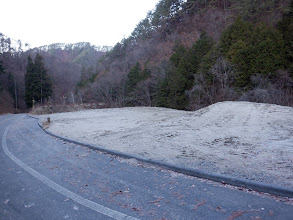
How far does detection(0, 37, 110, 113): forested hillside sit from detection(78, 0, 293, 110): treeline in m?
12.5

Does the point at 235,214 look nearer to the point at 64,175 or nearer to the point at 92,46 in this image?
the point at 64,175

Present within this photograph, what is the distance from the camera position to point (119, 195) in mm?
3510

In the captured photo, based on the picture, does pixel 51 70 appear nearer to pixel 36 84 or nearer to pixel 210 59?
pixel 36 84

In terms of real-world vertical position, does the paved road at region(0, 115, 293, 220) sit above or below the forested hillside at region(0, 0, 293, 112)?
below

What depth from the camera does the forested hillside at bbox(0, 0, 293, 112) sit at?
23.2 m

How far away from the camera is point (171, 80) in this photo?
105 feet

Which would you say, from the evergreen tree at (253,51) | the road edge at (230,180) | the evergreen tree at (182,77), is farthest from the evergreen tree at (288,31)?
the road edge at (230,180)

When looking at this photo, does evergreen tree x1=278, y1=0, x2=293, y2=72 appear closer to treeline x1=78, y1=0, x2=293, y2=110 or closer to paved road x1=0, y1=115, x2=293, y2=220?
treeline x1=78, y1=0, x2=293, y2=110

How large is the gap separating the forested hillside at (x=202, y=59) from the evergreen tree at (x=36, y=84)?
6607 mm

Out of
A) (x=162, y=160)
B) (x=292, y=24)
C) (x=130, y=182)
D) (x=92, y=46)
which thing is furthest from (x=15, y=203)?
(x=92, y=46)

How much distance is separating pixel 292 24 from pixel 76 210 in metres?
29.0

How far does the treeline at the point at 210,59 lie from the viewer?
22938mm

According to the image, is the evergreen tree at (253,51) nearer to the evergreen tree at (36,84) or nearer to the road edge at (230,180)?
the road edge at (230,180)

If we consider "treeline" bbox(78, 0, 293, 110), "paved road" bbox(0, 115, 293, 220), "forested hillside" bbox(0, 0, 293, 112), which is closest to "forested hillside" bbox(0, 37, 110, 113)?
"forested hillside" bbox(0, 0, 293, 112)
